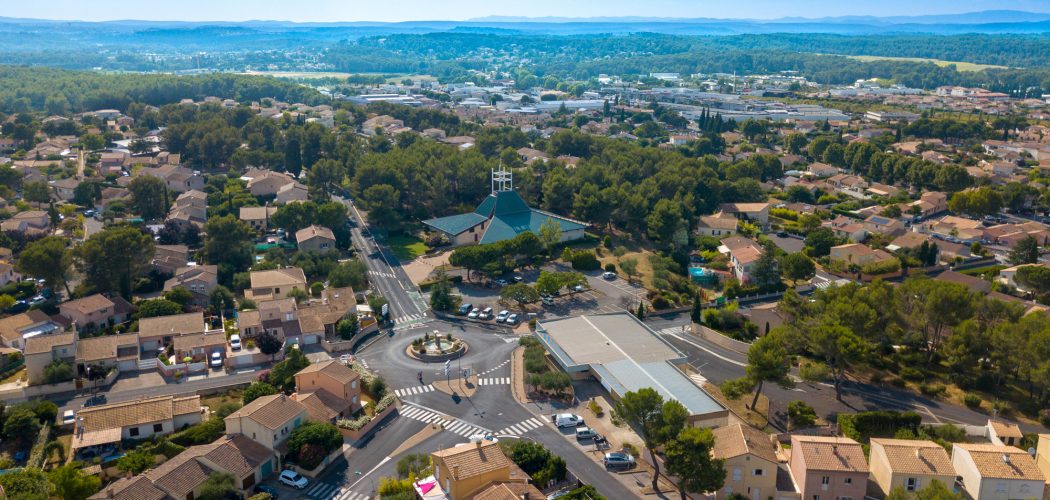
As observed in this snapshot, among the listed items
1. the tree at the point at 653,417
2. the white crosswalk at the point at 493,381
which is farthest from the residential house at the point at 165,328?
the tree at the point at 653,417

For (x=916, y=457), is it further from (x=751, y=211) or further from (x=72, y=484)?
(x=751, y=211)

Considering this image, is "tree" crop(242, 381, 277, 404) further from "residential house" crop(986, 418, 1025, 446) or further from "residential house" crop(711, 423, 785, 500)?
"residential house" crop(986, 418, 1025, 446)

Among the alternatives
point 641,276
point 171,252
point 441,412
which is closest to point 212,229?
point 171,252

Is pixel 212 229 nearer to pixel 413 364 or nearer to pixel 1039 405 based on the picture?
pixel 413 364

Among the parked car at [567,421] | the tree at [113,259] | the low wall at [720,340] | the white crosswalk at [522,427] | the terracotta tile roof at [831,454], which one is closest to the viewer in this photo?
the terracotta tile roof at [831,454]

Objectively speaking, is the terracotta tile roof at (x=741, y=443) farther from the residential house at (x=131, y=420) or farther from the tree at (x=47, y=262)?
the tree at (x=47, y=262)

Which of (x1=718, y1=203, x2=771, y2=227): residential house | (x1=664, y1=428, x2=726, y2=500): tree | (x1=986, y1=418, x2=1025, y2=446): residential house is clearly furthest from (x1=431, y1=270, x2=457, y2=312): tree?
(x1=718, y1=203, x2=771, y2=227): residential house

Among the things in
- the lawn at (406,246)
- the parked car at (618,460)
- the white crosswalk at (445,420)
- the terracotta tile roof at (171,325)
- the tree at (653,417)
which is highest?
the tree at (653,417)
